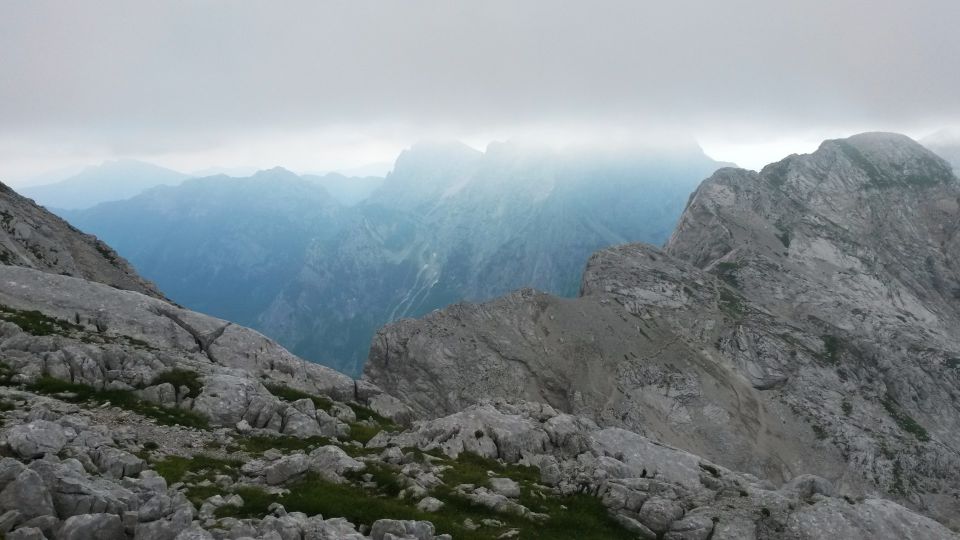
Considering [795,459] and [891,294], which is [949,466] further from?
[891,294]

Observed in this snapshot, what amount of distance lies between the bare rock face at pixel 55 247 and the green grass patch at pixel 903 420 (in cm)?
16677

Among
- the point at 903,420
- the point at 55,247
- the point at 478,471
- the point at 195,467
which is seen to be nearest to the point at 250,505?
the point at 195,467

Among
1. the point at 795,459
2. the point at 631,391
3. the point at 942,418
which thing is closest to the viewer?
the point at 795,459

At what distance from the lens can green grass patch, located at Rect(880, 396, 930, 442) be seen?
420 ft

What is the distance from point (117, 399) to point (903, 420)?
542ft

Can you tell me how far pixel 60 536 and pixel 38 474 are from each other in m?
2.97

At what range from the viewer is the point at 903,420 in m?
132

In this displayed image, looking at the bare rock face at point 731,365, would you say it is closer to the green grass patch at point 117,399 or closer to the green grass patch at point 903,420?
the green grass patch at point 903,420

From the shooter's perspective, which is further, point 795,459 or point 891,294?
point 891,294

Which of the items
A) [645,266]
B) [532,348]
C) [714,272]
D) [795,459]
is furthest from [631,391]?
[714,272]

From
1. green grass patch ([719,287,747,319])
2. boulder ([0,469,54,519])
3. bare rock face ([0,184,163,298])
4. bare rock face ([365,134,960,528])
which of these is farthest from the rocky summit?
green grass patch ([719,287,747,319])

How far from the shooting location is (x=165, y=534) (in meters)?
17.1

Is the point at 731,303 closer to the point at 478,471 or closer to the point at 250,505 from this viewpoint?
the point at 478,471

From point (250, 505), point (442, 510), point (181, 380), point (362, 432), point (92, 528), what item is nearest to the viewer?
point (92, 528)
